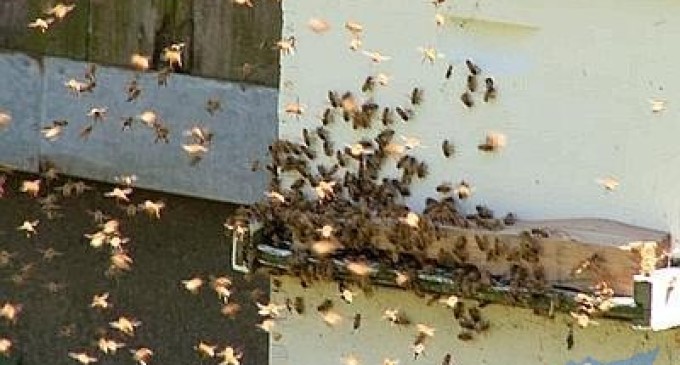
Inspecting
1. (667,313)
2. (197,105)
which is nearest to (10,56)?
(197,105)

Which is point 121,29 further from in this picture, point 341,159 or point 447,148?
point 447,148

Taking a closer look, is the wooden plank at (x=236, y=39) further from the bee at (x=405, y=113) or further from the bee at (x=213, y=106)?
the bee at (x=405, y=113)

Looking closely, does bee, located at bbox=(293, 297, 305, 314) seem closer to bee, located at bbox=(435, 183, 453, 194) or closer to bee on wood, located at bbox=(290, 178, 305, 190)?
bee on wood, located at bbox=(290, 178, 305, 190)

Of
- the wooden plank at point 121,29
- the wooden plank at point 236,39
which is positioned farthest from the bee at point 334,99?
the wooden plank at point 121,29

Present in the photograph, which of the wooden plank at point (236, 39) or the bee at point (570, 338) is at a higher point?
Result: the wooden plank at point (236, 39)

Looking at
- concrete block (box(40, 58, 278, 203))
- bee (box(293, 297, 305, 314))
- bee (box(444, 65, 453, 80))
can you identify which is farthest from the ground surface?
bee (box(444, 65, 453, 80))

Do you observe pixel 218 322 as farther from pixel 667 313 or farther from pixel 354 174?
pixel 667 313
